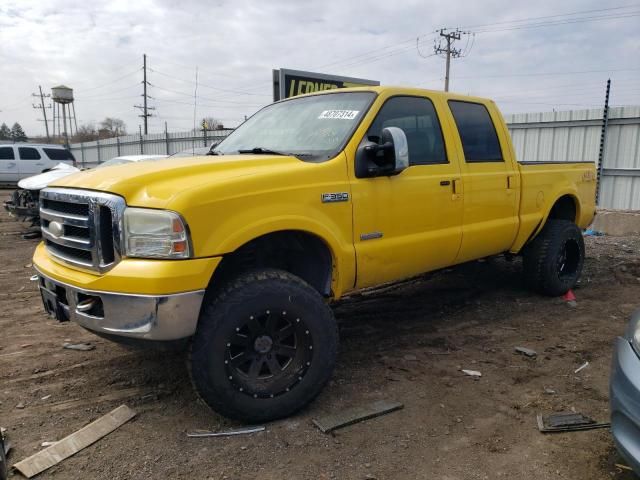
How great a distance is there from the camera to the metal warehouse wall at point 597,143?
10633 mm

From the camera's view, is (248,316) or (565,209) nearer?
(248,316)

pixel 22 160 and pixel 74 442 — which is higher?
pixel 22 160

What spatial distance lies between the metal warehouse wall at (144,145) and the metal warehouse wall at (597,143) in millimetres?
9768

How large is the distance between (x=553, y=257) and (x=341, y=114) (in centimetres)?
299

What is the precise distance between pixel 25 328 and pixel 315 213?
10.5 ft

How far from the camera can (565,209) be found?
5949mm

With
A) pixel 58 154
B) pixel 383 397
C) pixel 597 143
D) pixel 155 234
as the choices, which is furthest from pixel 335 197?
pixel 58 154

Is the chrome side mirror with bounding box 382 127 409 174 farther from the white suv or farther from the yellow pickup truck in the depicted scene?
the white suv

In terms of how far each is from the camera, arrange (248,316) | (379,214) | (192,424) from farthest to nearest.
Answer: (379,214)
(192,424)
(248,316)

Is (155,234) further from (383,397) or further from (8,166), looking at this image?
(8,166)

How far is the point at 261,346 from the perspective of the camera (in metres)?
3.00

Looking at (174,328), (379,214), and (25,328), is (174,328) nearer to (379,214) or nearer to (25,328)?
(379,214)

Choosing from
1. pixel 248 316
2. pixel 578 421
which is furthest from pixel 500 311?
pixel 248 316

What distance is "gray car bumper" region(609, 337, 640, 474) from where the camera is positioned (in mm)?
2168
